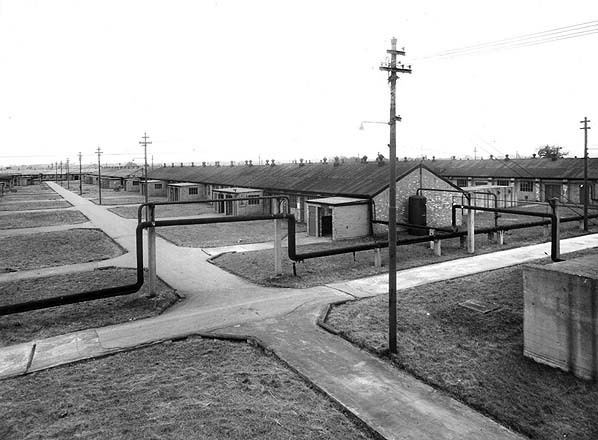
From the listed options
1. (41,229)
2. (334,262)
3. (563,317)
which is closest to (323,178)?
(334,262)

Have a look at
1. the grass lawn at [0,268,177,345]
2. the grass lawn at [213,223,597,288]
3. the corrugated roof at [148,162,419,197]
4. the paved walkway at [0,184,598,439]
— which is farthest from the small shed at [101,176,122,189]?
the paved walkway at [0,184,598,439]

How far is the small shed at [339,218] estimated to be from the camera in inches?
1126

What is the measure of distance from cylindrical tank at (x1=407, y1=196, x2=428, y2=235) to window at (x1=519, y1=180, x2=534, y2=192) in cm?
2502

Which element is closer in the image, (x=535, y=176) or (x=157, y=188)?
(x=535, y=176)

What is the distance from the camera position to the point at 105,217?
43.5m

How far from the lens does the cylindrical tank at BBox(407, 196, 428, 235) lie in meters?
30.4

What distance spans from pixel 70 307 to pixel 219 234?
17.0 metres

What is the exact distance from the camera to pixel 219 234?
32.3 m

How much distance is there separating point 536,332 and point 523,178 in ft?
143

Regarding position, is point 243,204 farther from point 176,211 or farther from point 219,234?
point 219,234

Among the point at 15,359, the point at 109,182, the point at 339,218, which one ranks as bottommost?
the point at 15,359

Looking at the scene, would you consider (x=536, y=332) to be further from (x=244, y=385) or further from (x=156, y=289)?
(x=156, y=289)

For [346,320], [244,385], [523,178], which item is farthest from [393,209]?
[523,178]

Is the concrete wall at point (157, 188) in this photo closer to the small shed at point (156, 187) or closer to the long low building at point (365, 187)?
the small shed at point (156, 187)
